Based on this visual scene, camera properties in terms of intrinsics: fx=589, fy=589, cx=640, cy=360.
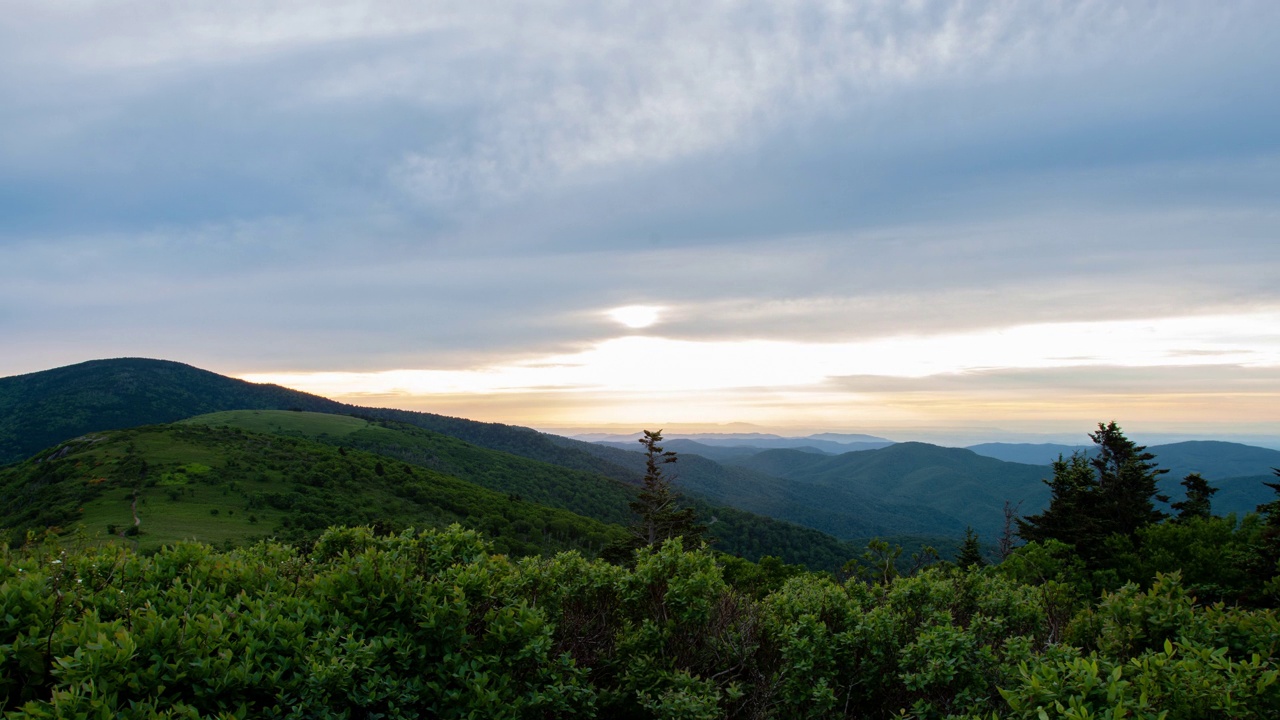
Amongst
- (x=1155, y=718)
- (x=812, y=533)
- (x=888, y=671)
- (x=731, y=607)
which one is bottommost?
(x=812, y=533)

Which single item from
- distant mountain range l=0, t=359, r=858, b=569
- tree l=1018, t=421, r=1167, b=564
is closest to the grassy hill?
distant mountain range l=0, t=359, r=858, b=569

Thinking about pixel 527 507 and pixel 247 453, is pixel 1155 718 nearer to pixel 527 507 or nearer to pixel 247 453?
pixel 527 507

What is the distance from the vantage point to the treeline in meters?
4.16

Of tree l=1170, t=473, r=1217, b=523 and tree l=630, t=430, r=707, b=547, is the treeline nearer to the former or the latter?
tree l=630, t=430, r=707, b=547

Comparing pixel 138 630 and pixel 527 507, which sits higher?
pixel 138 630

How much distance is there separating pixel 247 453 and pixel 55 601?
4487 inches

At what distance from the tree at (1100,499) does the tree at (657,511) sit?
20.4m

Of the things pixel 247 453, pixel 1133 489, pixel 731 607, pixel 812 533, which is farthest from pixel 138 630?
pixel 812 533

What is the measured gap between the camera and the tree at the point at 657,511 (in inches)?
1515

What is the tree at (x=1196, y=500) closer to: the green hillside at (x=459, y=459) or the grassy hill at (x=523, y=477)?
the grassy hill at (x=523, y=477)

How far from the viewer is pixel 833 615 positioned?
23.8 feet

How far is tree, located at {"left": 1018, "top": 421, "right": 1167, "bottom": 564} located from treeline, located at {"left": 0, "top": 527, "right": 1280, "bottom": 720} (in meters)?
27.5

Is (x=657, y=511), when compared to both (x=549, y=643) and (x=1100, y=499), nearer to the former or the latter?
(x=1100, y=499)

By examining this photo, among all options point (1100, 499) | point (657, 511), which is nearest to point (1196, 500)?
point (1100, 499)
